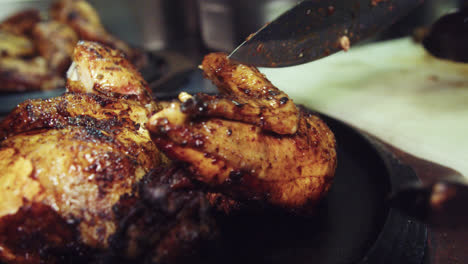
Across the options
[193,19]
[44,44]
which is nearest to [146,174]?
[44,44]

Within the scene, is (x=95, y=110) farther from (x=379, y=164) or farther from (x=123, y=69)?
(x=379, y=164)

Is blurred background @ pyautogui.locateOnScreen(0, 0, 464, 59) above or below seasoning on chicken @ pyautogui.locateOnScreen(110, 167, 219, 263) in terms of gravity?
below

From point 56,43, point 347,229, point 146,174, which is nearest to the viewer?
point 146,174

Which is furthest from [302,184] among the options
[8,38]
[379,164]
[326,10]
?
[8,38]

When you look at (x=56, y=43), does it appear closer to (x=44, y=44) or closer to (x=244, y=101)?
(x=44, y=44)

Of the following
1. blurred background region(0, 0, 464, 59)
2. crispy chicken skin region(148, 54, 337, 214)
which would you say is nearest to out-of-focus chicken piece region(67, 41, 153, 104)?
crispy chicken skin region(148, 54, 337, 214)

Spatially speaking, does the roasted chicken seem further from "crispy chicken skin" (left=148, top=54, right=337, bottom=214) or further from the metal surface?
"crispy chicken skin" (left=148, top=54, right=337, bottom=214)

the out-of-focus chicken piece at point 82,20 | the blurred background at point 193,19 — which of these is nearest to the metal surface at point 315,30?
the blurred background at point 193,19
